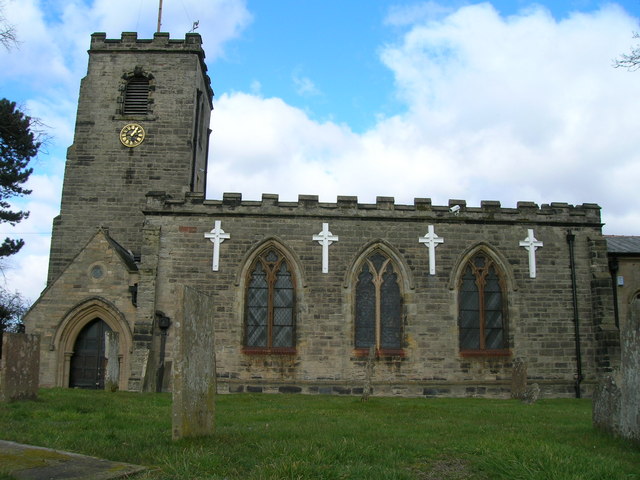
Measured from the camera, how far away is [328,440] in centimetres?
764

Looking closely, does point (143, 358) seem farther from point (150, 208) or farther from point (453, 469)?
point (453, 469)

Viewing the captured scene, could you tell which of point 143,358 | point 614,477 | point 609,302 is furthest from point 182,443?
point 609,302

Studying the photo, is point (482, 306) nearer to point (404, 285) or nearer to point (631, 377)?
point (404, 285)

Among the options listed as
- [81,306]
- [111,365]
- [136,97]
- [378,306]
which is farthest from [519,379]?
[136,97]

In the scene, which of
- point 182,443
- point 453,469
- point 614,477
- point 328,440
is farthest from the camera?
point 328,440

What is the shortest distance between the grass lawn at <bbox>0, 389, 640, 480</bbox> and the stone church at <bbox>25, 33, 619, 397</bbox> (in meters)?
6.56

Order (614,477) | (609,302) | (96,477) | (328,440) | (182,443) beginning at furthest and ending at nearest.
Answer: (609,302)
(328,440)
(182,443)
(614,477)
(96,477)

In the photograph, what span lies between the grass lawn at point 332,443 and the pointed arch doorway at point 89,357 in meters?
7.63

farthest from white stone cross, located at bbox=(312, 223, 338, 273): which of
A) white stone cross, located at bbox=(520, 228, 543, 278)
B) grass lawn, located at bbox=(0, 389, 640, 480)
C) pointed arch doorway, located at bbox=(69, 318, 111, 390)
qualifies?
grass lawn, located at bbox=(0, 389, 640, 480)

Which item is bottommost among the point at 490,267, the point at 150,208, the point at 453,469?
the point at 453,469

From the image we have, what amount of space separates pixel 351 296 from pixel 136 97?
12.0 m

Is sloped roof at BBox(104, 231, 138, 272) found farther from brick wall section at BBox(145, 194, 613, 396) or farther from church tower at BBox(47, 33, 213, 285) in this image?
church tower at BBox(47, 33, 213, 285)

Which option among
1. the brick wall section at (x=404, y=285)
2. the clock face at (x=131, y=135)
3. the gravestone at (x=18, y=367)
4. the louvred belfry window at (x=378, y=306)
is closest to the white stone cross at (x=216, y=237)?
the brick wall section at (x=404, y=285)

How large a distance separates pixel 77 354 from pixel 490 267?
12768mm
